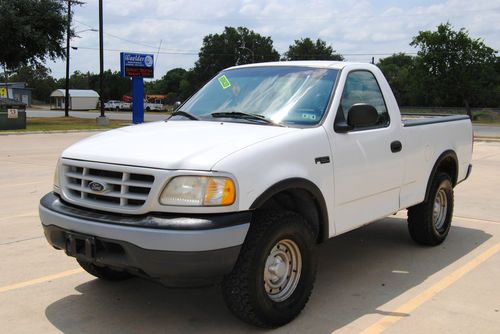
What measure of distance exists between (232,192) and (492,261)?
339cm

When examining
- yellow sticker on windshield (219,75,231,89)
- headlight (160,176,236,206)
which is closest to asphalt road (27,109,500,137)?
yellow sticker on windshield (219,75,231,89)

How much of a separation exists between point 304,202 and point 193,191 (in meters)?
1.05

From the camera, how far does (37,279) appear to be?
195 inches

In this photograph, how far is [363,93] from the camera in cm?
507

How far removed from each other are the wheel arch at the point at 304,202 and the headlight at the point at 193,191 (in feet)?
1.36

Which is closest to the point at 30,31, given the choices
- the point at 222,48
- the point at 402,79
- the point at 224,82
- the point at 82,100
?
the point at 224,82

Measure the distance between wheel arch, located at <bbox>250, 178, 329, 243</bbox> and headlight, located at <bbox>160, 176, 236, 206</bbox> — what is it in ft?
1.36

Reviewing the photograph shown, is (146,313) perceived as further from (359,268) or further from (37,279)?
(359,268)

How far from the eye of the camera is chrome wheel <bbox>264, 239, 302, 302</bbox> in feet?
12.6

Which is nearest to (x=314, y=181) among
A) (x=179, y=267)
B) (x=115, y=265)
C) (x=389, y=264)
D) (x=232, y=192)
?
(x=232, y=192)

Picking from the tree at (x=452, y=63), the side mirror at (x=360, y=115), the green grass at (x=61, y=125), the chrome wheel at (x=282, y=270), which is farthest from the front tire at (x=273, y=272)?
the tree at (x=452, y=63)

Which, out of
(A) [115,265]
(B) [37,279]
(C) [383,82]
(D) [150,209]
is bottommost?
(B) [37,279]

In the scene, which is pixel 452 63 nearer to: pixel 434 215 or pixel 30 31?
pixel 30 31

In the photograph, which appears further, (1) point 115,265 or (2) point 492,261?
(2) point 492,261
